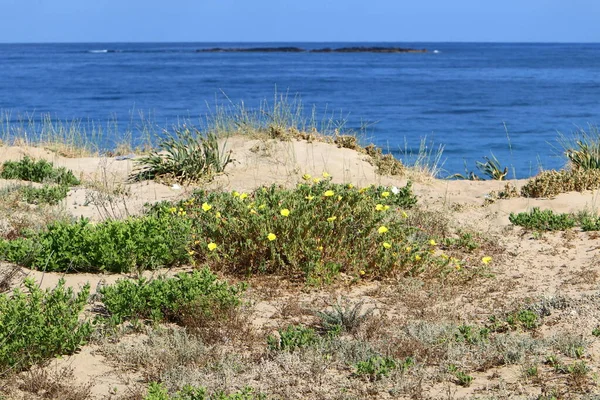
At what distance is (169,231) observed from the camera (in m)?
6.63

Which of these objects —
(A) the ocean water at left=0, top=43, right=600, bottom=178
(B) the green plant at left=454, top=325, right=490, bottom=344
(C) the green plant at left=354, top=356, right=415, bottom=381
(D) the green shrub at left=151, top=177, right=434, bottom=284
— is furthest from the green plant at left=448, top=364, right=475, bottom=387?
(A) the ocean water at left=0, top=43, right=600, bottom=178

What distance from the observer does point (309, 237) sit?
20.9 feet

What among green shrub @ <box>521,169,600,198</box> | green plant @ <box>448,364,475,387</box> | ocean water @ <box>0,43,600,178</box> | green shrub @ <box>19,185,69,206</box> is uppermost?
green shrub @ <box>521,169,600,198</box>

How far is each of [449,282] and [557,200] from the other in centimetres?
377

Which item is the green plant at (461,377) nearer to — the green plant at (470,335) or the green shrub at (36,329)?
the green plant at (470,335)

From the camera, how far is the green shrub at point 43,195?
8867 mm

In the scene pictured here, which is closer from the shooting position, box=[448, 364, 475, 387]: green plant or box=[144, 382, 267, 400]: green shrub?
box=[144, 382, 267, 400]: green shrub

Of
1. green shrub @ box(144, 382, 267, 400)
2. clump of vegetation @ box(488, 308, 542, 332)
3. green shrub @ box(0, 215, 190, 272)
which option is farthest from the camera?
green shrub @ box(0, 215, 190, 272)

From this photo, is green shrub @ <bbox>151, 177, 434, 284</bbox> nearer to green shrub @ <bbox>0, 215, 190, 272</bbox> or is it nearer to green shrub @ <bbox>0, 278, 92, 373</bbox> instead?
green shrub @ <bbox>0, 215, 190, 272</bbox>

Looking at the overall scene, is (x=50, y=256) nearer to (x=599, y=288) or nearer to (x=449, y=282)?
(x=449, y=282)

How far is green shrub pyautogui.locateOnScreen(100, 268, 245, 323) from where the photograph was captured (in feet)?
17.3

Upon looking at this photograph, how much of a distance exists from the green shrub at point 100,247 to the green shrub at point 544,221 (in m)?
3.62

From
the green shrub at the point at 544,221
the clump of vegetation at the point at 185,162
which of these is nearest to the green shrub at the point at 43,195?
the clump of vegetation at the point at 185,162

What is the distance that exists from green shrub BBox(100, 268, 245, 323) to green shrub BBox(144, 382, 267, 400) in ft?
3.36
